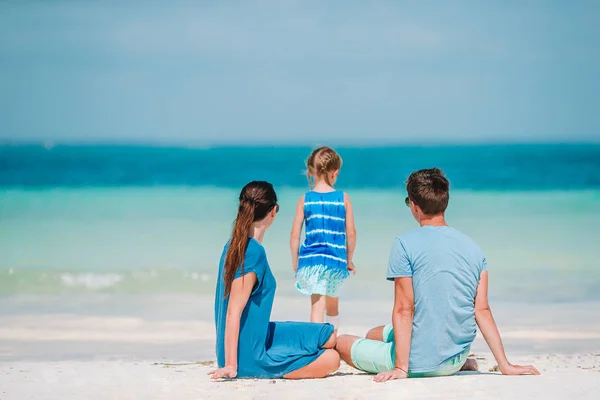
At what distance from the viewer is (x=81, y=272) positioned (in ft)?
31.9

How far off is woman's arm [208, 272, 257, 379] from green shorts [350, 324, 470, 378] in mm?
615

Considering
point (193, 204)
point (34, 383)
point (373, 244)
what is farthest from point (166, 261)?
point (193, 204)

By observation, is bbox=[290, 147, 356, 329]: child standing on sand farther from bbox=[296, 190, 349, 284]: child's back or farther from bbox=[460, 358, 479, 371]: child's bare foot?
bbox=[460, 358, 479, 371]: child's bare foot

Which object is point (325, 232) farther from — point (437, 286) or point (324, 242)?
point (437, 286)

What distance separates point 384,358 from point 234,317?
0.75 meters

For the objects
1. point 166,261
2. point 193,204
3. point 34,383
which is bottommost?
point 34,383

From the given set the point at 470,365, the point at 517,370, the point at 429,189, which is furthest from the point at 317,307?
the point at 429,189

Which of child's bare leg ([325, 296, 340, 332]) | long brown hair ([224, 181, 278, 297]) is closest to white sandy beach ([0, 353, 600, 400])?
long brown hair ([224, 181, 278, 297])

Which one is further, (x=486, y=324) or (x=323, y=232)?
(x=323, y=232)

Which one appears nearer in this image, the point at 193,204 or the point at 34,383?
the point at 34,383

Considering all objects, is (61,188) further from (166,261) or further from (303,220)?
(303,220)

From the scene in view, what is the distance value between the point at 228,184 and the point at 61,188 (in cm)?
680

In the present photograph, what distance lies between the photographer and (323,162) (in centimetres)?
607

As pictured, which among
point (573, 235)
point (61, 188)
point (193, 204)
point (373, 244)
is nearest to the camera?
point (373, 244)
